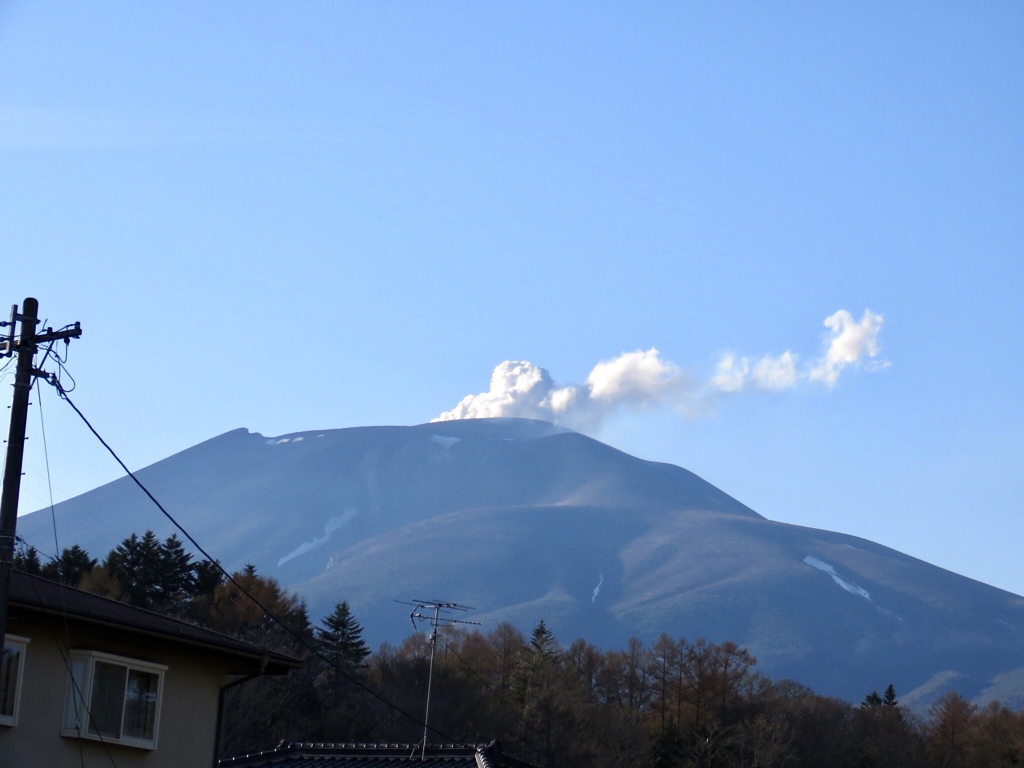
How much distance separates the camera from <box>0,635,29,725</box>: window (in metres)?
14.9

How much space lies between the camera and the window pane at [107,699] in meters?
15.7

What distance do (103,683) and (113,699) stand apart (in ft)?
0.82

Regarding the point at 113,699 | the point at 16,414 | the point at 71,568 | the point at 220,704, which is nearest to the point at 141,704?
the point at 113,699

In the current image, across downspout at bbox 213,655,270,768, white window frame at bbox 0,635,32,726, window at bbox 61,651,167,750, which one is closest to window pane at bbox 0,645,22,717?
white window frame at bbox 0,635,32,726

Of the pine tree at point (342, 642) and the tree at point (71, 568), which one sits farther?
the pine tree at point (342, 642)

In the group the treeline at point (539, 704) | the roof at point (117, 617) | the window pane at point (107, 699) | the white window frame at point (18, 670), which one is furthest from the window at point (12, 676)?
the treeline at point (539, 704)

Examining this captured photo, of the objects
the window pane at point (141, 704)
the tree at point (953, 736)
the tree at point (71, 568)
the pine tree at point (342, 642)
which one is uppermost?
the tree at point (71, 568)

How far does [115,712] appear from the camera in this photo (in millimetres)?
15922

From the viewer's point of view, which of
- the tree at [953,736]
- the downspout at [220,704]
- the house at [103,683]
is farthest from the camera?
the tree at [953,736]

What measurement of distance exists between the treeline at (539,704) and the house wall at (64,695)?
27050mm

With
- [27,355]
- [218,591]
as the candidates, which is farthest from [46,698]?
[218,591]

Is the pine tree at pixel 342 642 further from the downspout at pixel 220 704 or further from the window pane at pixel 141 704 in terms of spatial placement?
the window pane at pixel 141 704

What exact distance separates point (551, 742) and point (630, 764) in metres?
4.11

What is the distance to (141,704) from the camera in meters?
16.3
